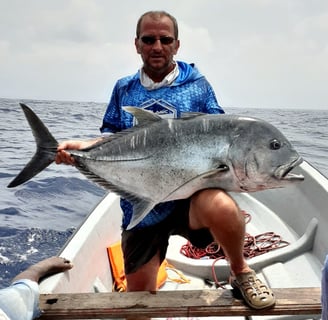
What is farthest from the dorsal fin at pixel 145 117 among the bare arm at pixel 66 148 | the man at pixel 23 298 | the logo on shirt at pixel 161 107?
the man at pixel 23 298

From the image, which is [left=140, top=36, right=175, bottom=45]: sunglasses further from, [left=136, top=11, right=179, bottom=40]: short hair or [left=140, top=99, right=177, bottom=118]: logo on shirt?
[left=140, top=99, right=177, bottom=118]: logo on shirt

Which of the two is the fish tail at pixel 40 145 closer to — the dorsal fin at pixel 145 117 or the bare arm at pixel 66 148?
the bare arm at pixel 66 148

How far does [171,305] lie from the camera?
2.47m

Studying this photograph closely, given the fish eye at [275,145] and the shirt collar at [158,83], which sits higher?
the shirt collar at [158,83]

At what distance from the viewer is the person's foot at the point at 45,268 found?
9.46ft

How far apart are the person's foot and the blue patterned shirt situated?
641 mm

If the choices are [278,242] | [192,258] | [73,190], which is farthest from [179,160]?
[73,190]

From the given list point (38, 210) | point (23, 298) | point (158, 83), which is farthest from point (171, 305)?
point (38, 210)

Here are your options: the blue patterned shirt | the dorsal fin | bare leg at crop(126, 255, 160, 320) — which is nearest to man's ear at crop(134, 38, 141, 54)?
the blue patterned shirt

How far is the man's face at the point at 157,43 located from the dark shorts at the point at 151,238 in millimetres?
917

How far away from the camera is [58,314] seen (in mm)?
2461

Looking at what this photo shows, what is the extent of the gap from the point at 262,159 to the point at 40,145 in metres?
1.33

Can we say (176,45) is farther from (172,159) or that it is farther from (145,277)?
(145,277)

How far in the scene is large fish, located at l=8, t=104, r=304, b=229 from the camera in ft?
7.63
